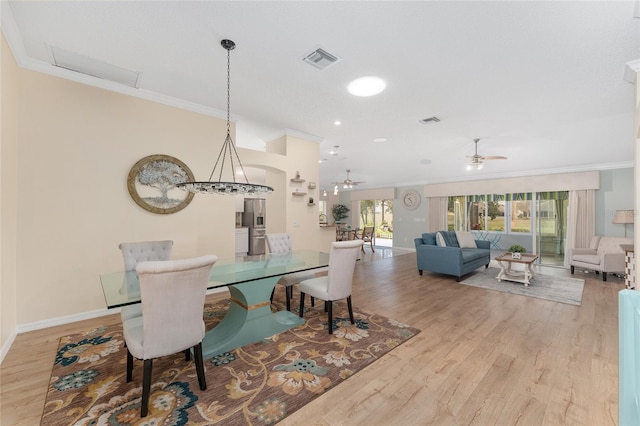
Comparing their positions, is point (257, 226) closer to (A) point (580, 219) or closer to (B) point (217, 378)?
(B) point (217, 378)

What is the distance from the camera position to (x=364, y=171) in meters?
8.62

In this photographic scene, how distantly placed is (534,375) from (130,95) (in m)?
5.25

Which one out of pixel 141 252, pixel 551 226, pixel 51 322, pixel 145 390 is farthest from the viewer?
pixel 551 226

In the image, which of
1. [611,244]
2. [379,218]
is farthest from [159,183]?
[379,218]

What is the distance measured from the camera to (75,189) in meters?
3.04

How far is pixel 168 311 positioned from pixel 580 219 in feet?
27.9

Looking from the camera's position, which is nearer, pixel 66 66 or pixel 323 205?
pixel 66 66

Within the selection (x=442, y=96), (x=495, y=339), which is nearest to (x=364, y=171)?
(x=442, y=96)

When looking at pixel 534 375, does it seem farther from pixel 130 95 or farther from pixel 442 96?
pixel 130 95

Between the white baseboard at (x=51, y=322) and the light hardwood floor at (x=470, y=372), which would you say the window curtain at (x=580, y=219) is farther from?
the white baseboard at (x=51, y=322)

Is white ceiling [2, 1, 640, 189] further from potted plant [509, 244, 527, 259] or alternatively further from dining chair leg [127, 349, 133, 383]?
dining chair leg [127, 349, 133, 383]

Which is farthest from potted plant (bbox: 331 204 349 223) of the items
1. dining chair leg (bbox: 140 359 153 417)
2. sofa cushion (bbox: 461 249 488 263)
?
dining chair leg (bbox: 140 359 153 417)

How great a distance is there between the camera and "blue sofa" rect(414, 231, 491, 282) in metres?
5.04

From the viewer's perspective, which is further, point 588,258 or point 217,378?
point 588,258
